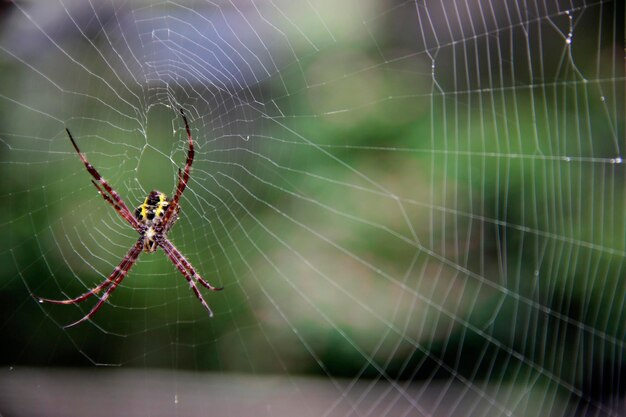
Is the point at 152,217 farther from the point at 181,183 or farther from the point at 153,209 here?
the point at 181,183

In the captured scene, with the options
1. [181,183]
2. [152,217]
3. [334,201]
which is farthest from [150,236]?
[334,201]

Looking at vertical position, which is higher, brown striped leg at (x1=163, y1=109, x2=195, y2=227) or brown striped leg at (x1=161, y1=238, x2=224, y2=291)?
brown striped leg at (x1=163, y1=109, x2=195, y2=227)

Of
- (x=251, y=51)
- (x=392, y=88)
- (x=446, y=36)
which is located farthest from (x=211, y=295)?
(x=446, y=36)

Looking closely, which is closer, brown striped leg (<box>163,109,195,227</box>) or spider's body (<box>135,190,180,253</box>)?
brown striped leg (<box>163,109,195,227</box>)

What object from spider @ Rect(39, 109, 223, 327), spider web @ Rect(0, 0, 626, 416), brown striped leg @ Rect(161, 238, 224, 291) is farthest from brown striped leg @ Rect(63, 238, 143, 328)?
spider web @ Rect(0, 0, 626, 416)

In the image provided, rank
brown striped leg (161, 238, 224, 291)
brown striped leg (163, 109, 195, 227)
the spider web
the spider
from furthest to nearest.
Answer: the spider web → brown striped leg (161, 238, 224, 291) → the spider → brown striped leg (163, 109, 195, 227)

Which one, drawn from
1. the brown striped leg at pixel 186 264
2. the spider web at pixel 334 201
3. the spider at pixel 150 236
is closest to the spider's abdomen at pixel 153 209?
the spider at pixel 150 236

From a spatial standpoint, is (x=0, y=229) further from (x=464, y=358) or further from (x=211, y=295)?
(x=464, y=358)

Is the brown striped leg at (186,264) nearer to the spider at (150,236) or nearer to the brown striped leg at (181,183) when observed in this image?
the spider at (150,236)

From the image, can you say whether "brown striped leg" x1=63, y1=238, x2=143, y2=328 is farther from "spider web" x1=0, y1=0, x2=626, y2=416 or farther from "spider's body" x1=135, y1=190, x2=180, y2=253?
"spider web" x1=0, y1=0, x2=626, y2=416
